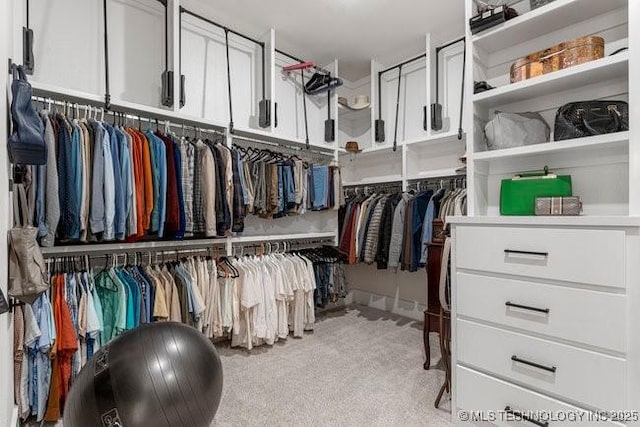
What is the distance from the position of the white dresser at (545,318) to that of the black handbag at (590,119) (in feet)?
1.41

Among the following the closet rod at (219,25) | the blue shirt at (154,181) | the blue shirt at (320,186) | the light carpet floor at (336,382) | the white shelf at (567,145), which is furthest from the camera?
the blue shirt at (320,186)

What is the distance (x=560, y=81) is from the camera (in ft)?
5.09

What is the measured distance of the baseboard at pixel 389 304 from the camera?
12.0 feet

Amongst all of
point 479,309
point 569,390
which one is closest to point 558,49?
point 479,309

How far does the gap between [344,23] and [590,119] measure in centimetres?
235

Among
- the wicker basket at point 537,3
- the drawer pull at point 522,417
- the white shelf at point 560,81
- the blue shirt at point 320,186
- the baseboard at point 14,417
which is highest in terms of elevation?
the wicker basket at point 537,3

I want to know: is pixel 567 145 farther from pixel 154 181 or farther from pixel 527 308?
pixel 154 181

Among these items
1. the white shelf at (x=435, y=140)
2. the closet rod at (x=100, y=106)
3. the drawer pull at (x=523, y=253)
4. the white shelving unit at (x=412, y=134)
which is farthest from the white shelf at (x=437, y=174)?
the closet rod at (x=100, y=106)

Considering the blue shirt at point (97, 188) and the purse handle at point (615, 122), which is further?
the blue shirt at point (97, 188)

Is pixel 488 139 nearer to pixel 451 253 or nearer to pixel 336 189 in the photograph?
pixel 451 253

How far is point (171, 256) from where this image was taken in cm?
274

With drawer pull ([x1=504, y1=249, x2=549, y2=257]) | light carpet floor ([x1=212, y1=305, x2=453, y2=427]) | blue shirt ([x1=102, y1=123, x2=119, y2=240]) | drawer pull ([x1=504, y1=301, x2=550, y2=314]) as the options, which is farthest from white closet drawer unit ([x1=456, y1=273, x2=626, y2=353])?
blue shirt ([x1=102, y1=123, x2=119, y2=240])

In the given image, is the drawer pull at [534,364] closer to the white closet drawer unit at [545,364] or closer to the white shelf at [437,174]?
the white closet drawer unit at [545,364]

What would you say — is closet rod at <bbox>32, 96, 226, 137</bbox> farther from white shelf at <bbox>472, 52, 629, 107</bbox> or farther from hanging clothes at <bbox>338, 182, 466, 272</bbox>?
white shelf at <bbox>472, 52, 629, 107</bbox>
